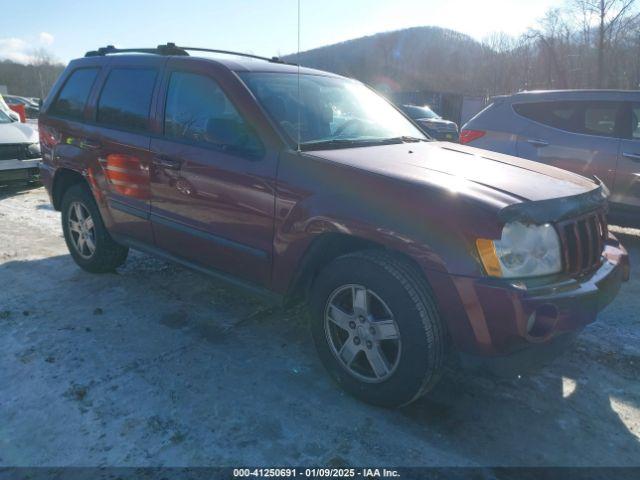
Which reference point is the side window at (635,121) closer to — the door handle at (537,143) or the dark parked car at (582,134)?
the dark parked car at (582,134)

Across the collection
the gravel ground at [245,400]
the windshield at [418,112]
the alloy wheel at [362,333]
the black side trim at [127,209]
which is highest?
the windshield at [418,112]

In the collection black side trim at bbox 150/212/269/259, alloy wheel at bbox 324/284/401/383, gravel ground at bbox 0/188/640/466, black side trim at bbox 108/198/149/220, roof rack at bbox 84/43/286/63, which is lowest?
gravel ground at bbox 0/188/640/466

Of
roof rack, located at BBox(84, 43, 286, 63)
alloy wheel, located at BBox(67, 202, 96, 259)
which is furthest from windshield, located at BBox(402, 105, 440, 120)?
alloy wheel, located at BBox(67, 202, 96, 259)

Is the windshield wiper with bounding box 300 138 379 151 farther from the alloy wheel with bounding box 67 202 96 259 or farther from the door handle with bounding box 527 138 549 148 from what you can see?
the door handle with bounding box 527 138 549 148

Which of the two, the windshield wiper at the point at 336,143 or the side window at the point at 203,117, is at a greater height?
the side window at the point at 203,117

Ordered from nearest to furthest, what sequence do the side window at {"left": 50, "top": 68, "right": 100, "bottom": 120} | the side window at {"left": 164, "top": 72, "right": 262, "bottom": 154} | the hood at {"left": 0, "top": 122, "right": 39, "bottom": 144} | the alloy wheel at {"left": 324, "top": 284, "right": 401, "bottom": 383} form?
1. the alloy wheel at {"left": 324, "top": 284, "right": 401, "bottom": 383}
2. the side window at {"left": 164, "top": 72, "right": 262, "bottom": 154}
3. the side window at {"left": 50, "top": 68, "right": 100, "bottom": 120}
4. the hood at {"left": 0, "top": 122, "right": 39, "bottom": 144}

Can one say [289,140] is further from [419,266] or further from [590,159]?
[590,159]

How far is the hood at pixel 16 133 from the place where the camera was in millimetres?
8250

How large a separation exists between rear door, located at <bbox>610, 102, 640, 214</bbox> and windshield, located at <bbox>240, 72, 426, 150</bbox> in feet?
9.72

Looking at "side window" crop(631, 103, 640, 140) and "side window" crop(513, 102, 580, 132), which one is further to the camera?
"side window" crop(513, 102, 580, 132)

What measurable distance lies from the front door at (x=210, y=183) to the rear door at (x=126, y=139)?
0.49 feet

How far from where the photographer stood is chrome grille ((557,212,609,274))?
244 centimetres

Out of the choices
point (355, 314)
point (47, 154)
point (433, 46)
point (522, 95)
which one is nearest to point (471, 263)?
point (355, 314)

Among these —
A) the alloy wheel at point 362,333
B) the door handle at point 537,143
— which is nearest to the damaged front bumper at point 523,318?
the alloy wheel at point 362,333
